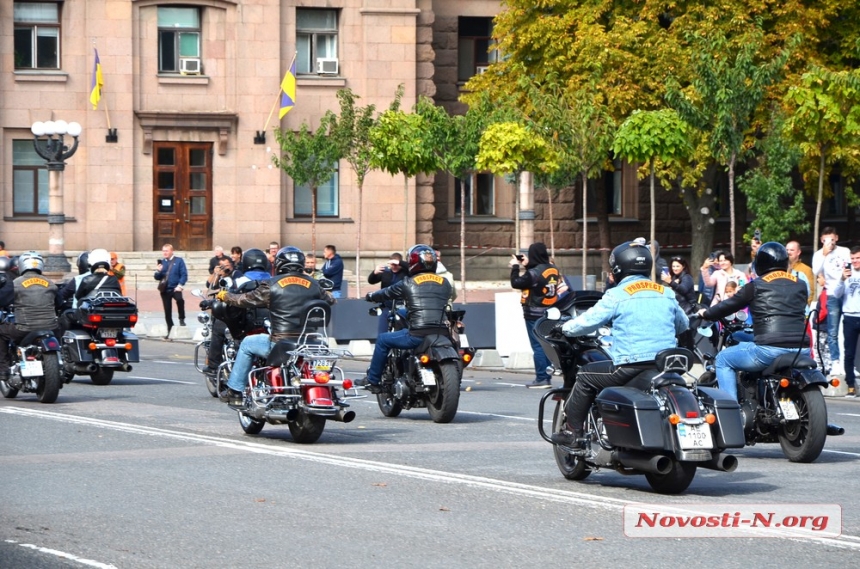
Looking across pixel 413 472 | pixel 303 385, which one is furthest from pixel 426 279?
pixel 413 472

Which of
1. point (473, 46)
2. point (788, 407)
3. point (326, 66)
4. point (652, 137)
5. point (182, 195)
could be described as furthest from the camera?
point (473, 46)

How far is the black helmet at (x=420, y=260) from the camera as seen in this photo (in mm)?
15977

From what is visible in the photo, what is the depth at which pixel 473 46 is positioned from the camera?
44.9 meters

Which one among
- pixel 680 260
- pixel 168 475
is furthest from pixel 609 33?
pixel 168 475

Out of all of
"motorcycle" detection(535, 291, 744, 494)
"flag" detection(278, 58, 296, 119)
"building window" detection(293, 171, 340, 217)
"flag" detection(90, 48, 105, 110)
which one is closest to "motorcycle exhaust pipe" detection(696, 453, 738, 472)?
"motorcycle" detection(535, 291, 744, 494)

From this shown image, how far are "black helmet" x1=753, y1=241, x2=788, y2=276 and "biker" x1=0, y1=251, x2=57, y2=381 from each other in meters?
8.06

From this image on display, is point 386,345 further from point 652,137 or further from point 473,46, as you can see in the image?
point 473,46

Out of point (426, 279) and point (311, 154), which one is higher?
point (311, 154)

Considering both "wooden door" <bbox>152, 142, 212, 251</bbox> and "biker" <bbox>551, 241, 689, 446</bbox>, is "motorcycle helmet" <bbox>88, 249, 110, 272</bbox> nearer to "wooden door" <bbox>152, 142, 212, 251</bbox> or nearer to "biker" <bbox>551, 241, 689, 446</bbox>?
"biker" <bbox>551, 241, 689, 446</bbox>

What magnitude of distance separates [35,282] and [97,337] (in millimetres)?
2298

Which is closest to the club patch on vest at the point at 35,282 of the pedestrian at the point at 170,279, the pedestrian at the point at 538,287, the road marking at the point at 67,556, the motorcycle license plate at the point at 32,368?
the motorcycle license plate at the point at 32,368

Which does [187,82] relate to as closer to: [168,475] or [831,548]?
[168,475]

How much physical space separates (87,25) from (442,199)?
10.8 metres

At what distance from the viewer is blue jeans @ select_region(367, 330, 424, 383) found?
50.5 ft
